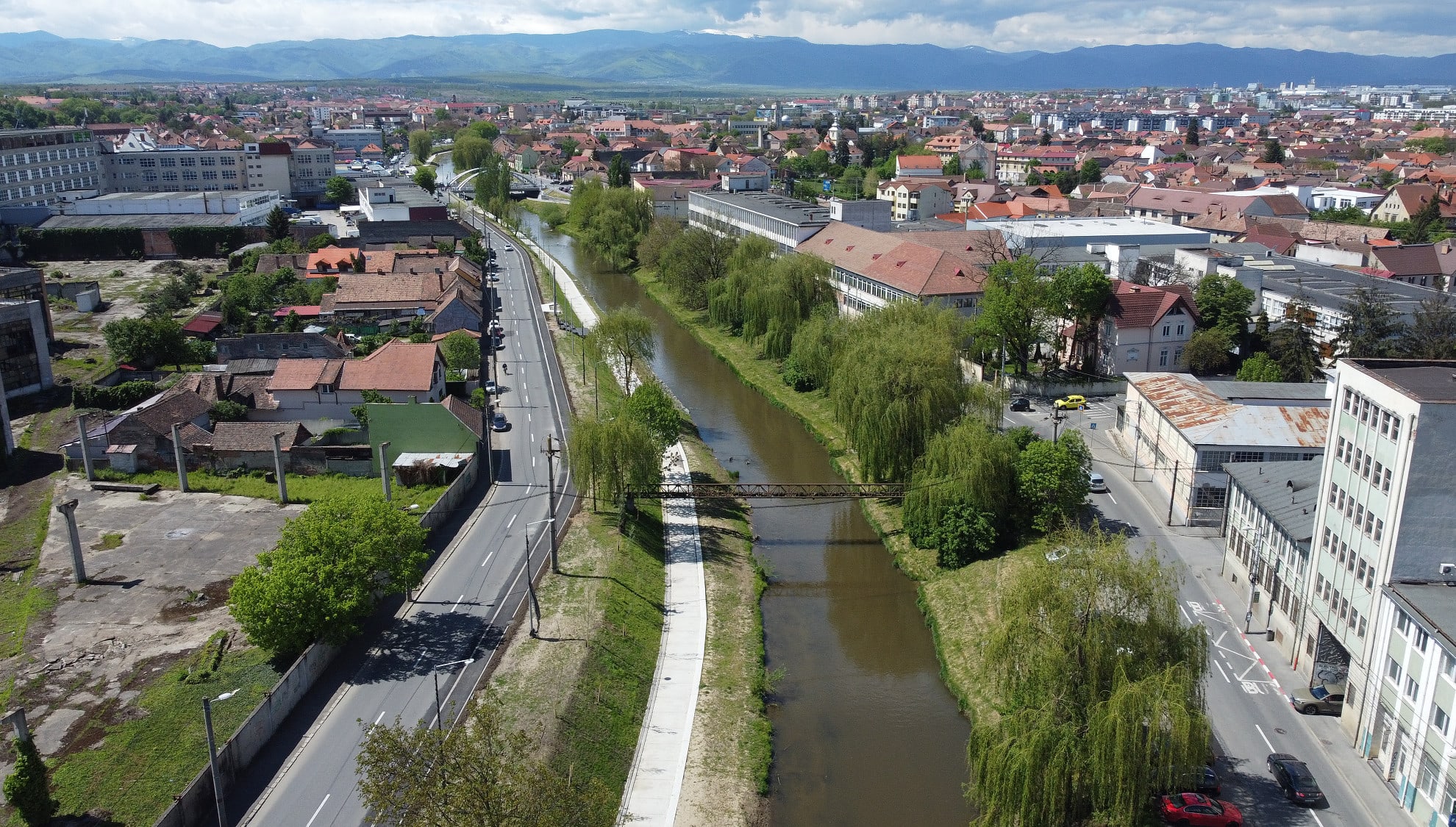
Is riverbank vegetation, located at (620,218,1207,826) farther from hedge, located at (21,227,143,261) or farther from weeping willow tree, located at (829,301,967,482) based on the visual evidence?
hedge, located at (21,227,143,261)

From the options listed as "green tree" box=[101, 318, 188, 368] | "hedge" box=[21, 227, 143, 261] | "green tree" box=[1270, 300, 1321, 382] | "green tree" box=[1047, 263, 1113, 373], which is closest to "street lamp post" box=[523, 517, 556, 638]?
"green tree" box=[101, 318, 188, 368]

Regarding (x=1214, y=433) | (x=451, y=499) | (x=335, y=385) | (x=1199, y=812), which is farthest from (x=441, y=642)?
(x=1214, y=433)

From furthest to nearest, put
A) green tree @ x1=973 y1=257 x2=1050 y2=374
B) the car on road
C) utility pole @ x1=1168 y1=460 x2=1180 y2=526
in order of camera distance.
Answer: green tree @ x1=973 y1=257 x2=1050 y2=374
utility pole @ x1=1168 y1=460 x2=1180 y2=526
the car on road

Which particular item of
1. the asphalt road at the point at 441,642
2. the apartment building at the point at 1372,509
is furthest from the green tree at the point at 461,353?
the apartment building at the point at 1372,509

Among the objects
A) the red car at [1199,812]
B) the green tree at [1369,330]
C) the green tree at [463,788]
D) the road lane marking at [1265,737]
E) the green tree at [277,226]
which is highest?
the green tree at [277,226]

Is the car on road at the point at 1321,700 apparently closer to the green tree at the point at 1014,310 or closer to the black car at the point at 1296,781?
the black car at the point at 1296,781

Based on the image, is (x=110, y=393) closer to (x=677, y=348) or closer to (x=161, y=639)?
(x=161, y=639)
